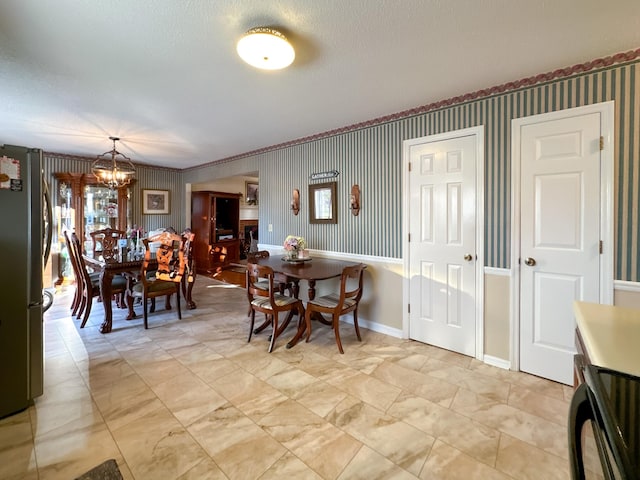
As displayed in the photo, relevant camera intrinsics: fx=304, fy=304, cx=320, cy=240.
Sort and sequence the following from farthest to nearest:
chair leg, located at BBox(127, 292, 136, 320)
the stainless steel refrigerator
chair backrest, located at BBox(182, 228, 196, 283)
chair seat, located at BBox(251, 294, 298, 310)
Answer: chair backrest, located at BBox(182, 228, 196, 283)
chair leg, located at BBox(127, 292, 136, 320)
chair seat, located at BBox(251, 294, 298, 310)
the stainless steel refrigerator

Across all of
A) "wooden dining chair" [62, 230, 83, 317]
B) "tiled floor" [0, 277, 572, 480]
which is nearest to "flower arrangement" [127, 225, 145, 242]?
"wooden dining chair" [62, 230, 83, 317]

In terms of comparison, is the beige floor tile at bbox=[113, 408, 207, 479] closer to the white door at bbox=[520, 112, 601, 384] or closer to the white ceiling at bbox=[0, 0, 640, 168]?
the white ceiling at bbox=[0, 0, 640, 168]

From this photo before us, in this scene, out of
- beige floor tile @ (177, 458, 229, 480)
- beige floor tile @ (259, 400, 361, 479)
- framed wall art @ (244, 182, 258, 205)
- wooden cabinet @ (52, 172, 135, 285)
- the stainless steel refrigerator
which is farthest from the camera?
framed wall art @ (244, 182, 258, 205)

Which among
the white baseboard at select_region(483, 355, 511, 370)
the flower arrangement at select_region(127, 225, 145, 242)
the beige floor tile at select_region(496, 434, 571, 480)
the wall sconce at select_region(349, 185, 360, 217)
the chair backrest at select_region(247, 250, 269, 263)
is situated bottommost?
the beige floor tile at select_region(496, 434, 571, 480)

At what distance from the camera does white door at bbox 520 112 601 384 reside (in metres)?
2.25

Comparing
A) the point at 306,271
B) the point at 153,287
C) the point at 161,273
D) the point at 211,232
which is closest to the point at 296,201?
the point at 306,271

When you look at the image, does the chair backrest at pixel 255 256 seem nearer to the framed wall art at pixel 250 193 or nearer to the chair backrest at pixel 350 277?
the chair backrest at pixel 350 277

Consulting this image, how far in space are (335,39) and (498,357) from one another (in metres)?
2.85

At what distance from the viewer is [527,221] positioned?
8.26ft

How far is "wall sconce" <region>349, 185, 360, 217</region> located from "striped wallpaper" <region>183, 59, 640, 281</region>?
→ 55mm

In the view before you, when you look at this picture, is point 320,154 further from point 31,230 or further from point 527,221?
point 31,230

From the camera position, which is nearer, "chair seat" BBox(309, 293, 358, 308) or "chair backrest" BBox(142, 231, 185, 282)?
"chair seat" BBox(309, 293, 358, 308)

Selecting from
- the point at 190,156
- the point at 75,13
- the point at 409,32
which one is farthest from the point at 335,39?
the point at 190,156

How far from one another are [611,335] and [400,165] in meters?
2.43
